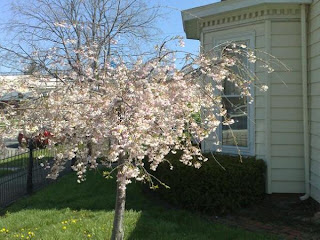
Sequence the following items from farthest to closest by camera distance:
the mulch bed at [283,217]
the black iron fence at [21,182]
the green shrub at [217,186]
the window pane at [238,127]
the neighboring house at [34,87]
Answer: the black iron fence at [21,182], the window pane at [238,127], the green shrub at [217,186], the mulch bed at [283,217], the neighboring house at [34,87]

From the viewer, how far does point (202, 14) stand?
6.63 m

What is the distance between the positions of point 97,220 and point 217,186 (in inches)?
70.8

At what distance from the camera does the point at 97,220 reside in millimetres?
5152

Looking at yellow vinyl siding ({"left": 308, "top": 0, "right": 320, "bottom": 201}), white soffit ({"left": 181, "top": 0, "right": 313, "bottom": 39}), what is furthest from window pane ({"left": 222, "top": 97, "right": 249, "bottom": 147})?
white soffit ({"left": 181, "top": 0, "right": 313, "bottom": 39})

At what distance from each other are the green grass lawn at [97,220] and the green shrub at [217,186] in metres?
0.23

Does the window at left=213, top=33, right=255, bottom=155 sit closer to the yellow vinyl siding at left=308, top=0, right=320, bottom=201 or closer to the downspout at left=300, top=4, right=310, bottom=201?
the downspout at left=300, top=4, right=310, bottom=201

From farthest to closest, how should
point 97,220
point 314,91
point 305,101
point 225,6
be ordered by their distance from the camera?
point 225,6, point 305,101, point 314,91, point 97,220

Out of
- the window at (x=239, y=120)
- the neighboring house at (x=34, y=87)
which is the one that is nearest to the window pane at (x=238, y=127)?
the window at (x=239, y=120)

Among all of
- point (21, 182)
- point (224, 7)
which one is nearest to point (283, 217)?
point (224, 7)

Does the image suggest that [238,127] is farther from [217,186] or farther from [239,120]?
[217,186]

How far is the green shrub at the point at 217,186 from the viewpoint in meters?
5.41

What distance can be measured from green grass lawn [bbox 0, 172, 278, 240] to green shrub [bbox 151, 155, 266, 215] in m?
0.23

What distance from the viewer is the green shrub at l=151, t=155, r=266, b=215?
5.41 meters

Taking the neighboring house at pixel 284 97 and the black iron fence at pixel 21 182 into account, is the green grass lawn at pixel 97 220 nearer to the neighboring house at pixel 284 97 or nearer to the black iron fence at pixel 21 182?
the black iron fence at pixel 21 182
